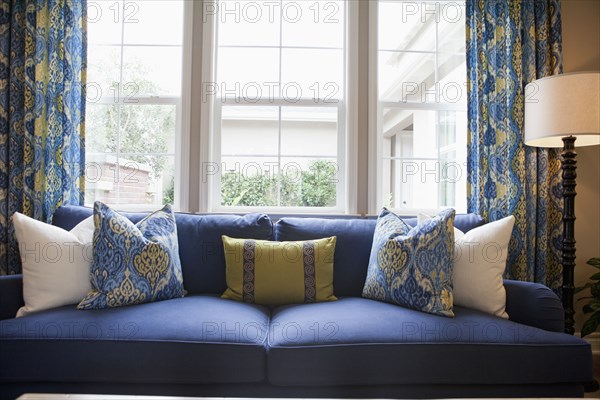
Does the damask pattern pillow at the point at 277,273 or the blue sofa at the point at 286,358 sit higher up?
the damask pattern pillow at the point at 277,273

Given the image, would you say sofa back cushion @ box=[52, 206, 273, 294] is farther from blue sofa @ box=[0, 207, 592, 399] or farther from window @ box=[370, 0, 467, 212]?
window @ box=[370, 0, 467, 212]

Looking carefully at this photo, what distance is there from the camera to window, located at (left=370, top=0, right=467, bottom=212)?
2.68 meters

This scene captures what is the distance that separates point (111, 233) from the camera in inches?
69.8

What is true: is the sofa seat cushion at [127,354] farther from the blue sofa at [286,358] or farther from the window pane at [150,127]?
the window pane at [150,127]

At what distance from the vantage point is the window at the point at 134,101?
2.58m

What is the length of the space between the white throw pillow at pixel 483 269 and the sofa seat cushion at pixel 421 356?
0.83ft

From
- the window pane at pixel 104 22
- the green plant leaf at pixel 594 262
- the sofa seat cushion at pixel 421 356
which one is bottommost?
the sofa seat cushion at pixel 421 356

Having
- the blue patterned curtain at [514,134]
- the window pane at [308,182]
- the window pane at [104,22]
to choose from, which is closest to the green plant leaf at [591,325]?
the blue patterned curtain at [514,134]

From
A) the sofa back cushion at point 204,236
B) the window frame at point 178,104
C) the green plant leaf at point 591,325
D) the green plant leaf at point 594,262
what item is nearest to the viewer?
the sofa back cushion at point 204,236

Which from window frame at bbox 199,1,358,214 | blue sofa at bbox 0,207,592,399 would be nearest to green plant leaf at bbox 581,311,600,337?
blue sofa at bbox 0,207,592,399

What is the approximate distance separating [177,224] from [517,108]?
2229 mm

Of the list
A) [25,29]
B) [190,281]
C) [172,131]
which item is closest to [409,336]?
[190,281]

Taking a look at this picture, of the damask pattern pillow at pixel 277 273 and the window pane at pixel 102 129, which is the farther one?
the window pane at pixel 102 129

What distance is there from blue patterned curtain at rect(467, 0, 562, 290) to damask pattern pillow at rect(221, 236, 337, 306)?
3.93ft
